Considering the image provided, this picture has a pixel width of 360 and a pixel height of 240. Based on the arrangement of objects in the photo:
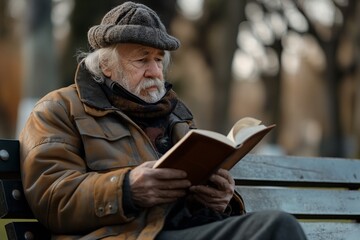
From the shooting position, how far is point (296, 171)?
4.98 metres

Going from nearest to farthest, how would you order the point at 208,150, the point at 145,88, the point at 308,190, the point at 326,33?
the point at 208,150, the point at 145,88, the point at 308,190, the point at 326,33

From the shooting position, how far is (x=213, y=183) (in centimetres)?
397

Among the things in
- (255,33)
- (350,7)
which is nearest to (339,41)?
(350,7)

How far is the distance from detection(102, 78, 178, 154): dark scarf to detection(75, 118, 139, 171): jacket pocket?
0.42 ft

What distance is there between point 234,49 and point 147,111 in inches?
540

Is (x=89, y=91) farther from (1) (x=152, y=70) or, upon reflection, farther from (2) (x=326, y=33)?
(2) (x=326, y=33)

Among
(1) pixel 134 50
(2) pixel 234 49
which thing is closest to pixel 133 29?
(1) pixel 134 50

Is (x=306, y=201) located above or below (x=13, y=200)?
below

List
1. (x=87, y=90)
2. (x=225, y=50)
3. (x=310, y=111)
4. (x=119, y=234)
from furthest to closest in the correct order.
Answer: (x=310, y=111) → (x=225, y=50) → (x=87, y=90) → (x=119, y=234)

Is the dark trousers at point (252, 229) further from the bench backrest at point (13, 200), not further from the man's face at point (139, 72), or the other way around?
the man's face at point (139, 72)

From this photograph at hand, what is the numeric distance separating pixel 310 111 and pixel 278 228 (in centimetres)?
3720

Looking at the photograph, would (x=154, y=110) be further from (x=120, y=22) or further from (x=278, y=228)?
(x=278, y=228)

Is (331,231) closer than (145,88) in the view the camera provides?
No

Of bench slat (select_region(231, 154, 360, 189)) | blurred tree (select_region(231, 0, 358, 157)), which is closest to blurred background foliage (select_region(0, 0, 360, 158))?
blurred tree (select_region(231, 0, 358, 157))
